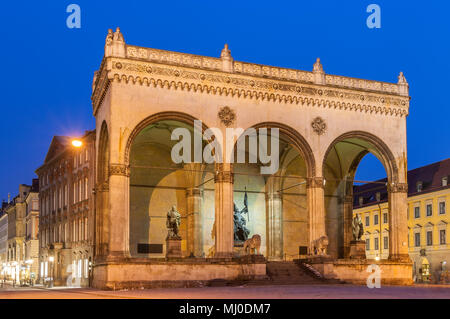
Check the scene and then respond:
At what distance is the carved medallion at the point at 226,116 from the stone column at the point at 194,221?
857cm

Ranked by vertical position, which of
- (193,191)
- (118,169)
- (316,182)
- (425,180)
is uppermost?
(425,180)

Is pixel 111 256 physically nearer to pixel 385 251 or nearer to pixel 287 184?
pixel 287 184

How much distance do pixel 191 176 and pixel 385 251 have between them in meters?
31.1

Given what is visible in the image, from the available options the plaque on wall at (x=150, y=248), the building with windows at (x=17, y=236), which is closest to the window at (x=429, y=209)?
the plaque on wall at (x=150, y=248)

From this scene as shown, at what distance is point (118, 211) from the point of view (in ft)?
104

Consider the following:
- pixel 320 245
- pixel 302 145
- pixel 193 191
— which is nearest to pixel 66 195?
pixel 193 191

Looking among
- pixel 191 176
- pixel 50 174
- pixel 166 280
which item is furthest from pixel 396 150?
pixel 50 174

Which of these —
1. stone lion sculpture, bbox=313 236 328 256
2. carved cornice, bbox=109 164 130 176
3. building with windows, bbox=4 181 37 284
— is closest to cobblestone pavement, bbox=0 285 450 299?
carved cornice, bbox=109 164 130 176

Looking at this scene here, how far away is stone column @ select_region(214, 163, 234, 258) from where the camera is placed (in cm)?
3372

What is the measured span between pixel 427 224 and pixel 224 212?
104ft

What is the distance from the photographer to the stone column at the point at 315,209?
118 ft

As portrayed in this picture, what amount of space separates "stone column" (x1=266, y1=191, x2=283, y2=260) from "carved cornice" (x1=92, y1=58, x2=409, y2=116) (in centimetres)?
935

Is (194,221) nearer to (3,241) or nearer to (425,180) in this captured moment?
(425,180)
